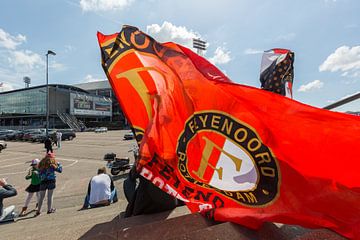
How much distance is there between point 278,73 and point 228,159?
2051 mm

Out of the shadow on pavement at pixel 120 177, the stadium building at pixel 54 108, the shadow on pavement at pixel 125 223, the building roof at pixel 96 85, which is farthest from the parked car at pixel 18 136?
the building roof at pixel 96 85

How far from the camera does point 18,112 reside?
79.5 meters

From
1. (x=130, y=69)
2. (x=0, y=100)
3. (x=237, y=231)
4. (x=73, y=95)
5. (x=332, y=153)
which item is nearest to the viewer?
(x=332, y=153)

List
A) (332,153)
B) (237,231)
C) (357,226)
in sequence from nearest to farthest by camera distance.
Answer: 1. (357,226)
2. (332,153)
3. (237,231)

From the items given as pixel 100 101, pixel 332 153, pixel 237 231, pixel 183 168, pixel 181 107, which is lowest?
pixel 237 231

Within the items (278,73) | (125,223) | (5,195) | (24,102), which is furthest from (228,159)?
(24,102)

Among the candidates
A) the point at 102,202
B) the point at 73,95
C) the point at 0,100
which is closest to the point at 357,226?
the point at 102,202

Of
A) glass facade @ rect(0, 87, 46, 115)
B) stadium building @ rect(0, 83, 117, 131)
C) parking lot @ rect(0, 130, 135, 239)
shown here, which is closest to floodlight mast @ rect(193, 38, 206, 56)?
parking lot @ rect(0, 130, 135, 239)

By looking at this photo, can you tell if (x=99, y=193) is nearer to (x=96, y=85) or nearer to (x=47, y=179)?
(x=47, y=179)

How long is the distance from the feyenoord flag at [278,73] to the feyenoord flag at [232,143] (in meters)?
1.55

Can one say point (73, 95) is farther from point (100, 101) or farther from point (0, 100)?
point (0, 100)

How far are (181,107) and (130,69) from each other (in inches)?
46.8

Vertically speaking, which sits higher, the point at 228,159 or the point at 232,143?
the point at 232,143

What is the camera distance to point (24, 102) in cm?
7762
